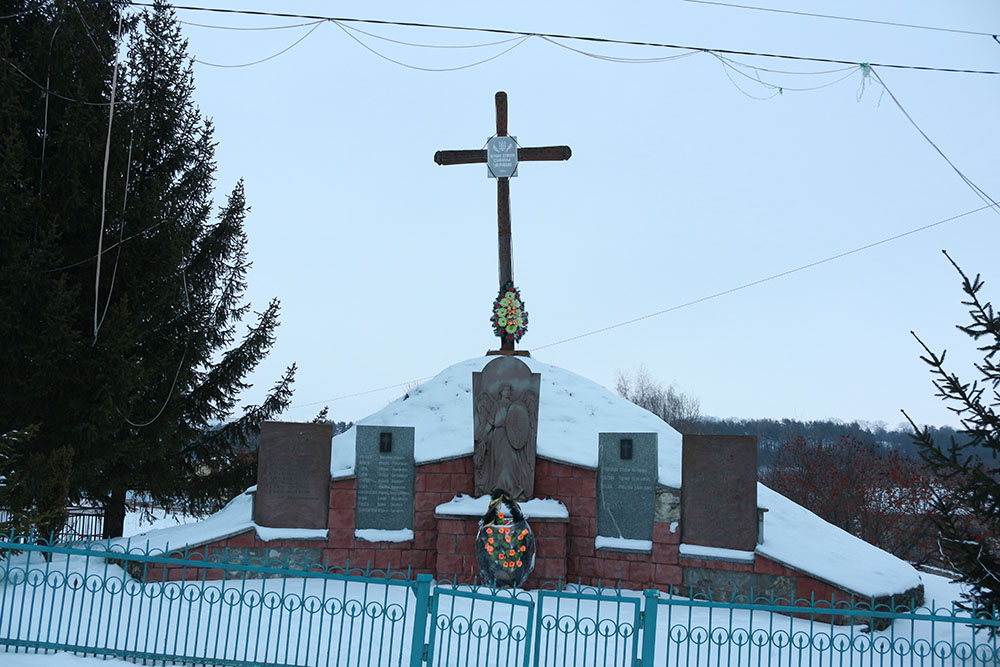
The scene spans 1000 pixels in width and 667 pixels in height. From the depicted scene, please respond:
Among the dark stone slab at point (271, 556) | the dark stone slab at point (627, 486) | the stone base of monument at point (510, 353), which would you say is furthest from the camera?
the stone base of monument at point (510, 353)

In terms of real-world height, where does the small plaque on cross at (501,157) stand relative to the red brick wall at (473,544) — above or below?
above

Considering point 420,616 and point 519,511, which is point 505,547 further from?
point 420,616

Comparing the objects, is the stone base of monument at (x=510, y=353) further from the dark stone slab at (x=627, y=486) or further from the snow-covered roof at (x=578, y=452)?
the dark stone slab at (x=627, y=486)

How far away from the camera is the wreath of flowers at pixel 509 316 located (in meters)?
12.0

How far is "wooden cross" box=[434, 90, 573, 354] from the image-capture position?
1228cm

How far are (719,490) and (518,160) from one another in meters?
5.71

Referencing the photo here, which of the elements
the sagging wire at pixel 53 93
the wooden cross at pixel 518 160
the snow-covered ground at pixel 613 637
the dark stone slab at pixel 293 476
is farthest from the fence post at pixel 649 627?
the sagging wire at pixel 53 93

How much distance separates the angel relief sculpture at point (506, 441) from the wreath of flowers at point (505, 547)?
2.97 feet

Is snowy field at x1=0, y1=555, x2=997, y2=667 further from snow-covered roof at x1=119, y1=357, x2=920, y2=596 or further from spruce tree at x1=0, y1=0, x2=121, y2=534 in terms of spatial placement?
spruce tree at x1=0, y1=0, x2=121, y2=534

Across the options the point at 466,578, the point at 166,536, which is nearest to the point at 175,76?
the point at 166,536

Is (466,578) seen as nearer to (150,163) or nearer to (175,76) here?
(150,163)

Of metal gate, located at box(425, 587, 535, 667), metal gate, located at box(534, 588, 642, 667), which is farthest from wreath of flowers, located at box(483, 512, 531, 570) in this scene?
metal gate, located at box(534, 588, 642, 667)

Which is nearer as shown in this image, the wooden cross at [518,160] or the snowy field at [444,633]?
the snowy field at [444,633]

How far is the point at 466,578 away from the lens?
10.5m
